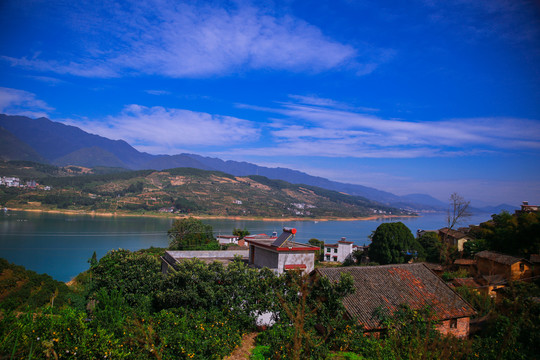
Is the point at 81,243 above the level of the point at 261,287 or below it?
below

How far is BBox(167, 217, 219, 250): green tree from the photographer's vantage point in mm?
24828

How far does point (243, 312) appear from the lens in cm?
670

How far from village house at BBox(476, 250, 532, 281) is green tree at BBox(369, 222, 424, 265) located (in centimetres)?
710

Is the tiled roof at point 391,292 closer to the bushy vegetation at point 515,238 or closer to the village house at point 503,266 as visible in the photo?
the village house at point 503,266

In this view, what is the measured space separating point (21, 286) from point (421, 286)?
13959mm

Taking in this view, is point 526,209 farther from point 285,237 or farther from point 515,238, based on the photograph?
point 285,237

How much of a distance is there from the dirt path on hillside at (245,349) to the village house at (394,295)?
2.06 metres

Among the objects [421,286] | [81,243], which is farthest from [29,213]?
[421,286]

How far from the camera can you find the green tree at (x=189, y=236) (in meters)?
24.8

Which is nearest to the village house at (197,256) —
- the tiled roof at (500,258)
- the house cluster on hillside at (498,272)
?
the house cluster on hillside at (498,272)

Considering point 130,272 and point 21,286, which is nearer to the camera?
point 130,272

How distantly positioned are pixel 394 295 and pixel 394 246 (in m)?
15.4

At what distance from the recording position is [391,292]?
8.16m

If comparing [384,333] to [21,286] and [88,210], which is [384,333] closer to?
[21,286]
